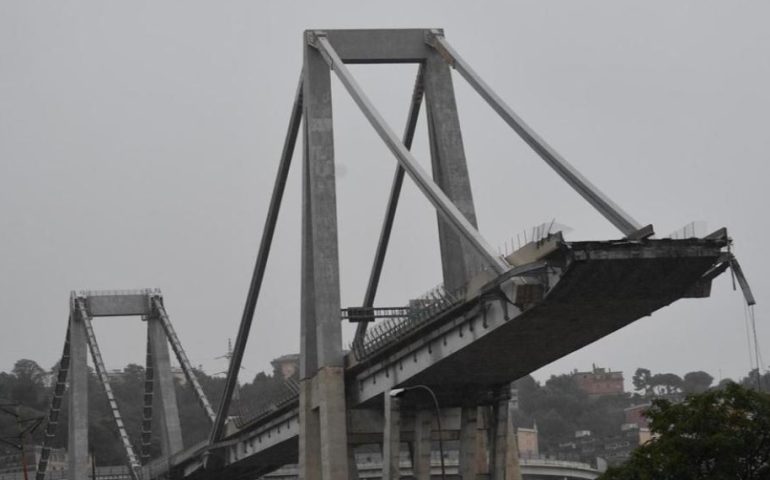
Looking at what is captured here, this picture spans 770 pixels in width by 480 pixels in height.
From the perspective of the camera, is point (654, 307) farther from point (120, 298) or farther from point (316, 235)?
point (120, 298)

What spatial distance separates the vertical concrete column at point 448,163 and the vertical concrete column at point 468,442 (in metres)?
5.99

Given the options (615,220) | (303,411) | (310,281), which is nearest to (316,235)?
(310,281)

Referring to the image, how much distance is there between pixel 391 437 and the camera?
77750 millimetres

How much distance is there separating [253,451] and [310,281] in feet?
75.2

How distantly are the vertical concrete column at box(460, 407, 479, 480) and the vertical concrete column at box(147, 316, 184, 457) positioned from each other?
5510 centimetres

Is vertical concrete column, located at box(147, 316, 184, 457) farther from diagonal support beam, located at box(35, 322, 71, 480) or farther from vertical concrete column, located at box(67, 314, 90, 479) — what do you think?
diagonal support beam, located at box(35, 322, 71, 480)

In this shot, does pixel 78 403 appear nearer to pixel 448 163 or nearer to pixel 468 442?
pixel 448 163

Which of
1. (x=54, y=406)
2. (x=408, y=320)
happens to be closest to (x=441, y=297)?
(x=408, y=320)

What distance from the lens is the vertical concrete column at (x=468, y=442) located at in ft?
265

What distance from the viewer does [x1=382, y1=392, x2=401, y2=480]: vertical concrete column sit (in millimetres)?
77456

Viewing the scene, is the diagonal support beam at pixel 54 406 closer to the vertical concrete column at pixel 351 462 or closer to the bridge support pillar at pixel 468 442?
the vertical concrete column at pixel 351 462

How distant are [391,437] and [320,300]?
741 centimetres

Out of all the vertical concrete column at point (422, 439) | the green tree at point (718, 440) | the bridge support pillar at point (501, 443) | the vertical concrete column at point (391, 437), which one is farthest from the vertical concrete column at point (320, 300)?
the green tree at point (718, 440)

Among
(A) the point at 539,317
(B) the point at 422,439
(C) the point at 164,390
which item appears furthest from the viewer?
(C) the point at 164,390
